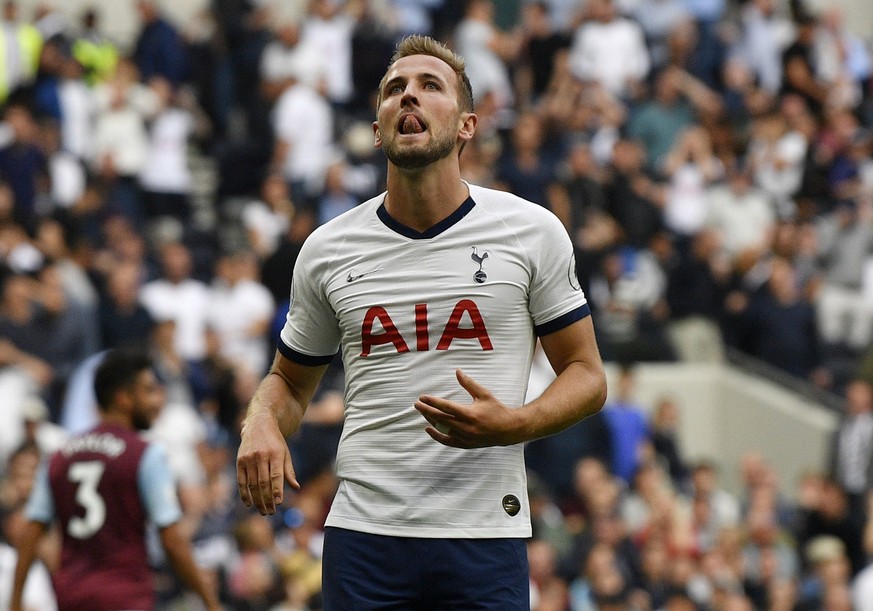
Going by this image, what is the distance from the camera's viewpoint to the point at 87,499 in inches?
273

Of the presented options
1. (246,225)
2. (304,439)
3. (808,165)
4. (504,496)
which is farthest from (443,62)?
(808,165)

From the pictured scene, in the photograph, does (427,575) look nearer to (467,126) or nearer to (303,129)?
A: (467,126)

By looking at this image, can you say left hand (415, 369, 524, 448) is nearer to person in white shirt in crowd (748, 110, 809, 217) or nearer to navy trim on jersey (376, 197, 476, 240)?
navy trim on jersey (376, 197, 476, 240)

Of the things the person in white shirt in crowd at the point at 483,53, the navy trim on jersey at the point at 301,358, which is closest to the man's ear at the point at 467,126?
the navy trim on jersey at the point at 301,358

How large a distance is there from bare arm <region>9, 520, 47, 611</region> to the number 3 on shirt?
177 millimetres

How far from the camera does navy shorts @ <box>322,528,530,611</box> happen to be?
4504 mm

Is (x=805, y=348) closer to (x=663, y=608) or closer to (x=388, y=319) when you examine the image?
(x=663, y=608)

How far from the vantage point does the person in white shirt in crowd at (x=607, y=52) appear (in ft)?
61.7

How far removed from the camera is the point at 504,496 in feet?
15.1

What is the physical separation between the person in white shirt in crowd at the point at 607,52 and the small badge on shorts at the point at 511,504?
1443 cm

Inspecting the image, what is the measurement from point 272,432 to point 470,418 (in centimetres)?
68

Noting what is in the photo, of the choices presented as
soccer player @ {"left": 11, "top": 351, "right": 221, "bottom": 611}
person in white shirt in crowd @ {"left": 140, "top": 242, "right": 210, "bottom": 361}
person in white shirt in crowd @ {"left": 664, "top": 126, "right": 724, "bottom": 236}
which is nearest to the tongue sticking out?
soccer player @ {"left": 11, "top": 351, "right": 221, "bottom": 611}

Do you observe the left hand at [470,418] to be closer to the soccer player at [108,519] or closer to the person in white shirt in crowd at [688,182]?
the soccer player at [108,519]

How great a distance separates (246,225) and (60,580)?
9.01 metres
